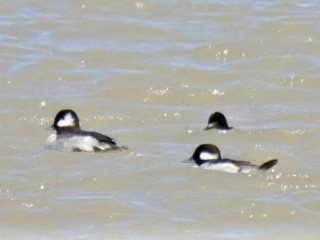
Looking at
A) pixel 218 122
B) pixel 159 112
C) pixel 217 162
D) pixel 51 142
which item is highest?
pixel 159 112

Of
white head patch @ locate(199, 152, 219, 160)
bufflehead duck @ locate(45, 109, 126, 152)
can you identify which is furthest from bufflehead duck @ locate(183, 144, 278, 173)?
bufflehead duck @ locate(45, 109, 126, 152)

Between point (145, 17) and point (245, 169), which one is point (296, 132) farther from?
point (145, 17)

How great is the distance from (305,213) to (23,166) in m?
2.76

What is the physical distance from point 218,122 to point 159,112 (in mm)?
1069

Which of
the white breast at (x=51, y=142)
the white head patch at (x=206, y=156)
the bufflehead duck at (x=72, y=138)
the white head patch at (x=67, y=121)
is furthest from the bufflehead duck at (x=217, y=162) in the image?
the white head patch at (x=67, y=121)

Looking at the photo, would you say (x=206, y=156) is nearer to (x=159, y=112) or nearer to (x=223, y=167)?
(x=223, y=167)

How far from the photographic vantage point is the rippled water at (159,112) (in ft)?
33.5

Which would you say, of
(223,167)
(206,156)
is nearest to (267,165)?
(223,167)

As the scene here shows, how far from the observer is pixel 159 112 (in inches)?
554

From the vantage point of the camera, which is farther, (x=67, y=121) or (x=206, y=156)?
(x=67, y=121)

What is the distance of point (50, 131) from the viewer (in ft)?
43.8

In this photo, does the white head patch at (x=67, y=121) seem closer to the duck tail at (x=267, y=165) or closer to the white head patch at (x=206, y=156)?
the white head patch at (x=206, y=156)

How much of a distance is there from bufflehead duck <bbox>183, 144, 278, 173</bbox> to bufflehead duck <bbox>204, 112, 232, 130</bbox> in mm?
864

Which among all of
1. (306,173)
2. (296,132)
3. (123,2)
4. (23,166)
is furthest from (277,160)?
(123,2)
